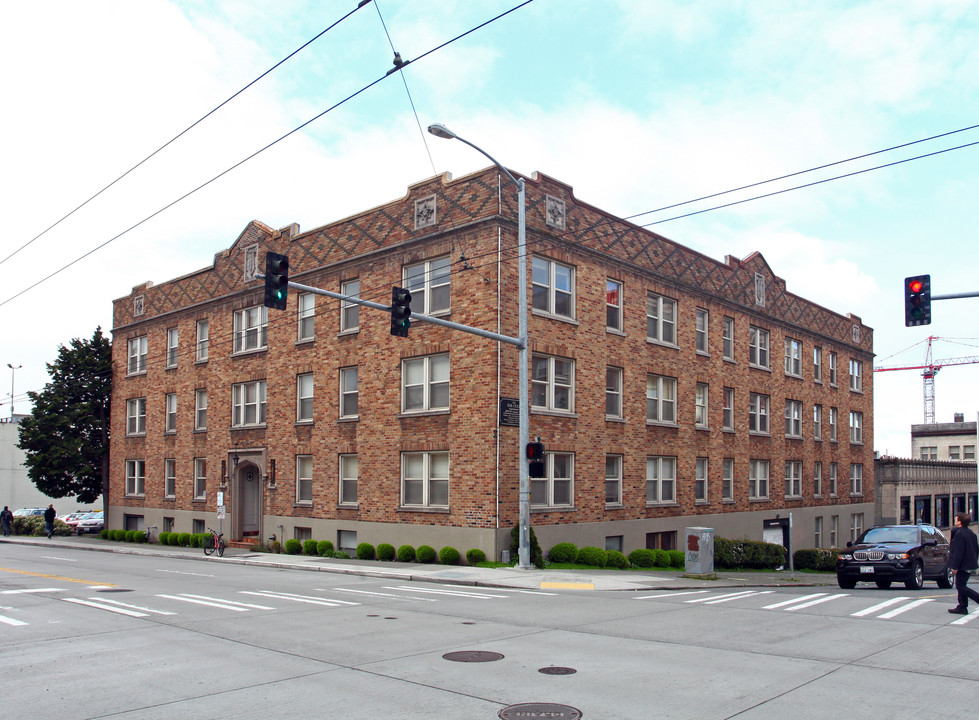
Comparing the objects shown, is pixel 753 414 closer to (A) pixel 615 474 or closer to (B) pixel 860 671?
(A) pixel 615 474

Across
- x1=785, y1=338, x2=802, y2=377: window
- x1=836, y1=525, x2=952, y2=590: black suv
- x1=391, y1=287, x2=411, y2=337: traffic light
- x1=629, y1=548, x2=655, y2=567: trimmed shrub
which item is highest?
x1=785, y1=338, x2=802, y2=377: window

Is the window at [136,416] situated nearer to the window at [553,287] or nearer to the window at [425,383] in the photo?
the window at [425,383]

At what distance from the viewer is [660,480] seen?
105 feet

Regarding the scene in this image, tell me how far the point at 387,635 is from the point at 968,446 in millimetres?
87652

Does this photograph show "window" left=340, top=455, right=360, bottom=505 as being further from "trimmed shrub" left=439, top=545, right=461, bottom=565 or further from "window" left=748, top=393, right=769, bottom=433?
"window" left=748, top=393, right=769, bottom=433

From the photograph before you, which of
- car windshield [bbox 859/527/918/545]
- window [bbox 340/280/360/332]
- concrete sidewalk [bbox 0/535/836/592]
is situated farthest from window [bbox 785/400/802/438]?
window [bbox 340/280/360/332]

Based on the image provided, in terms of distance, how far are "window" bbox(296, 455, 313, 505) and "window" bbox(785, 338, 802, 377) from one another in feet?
76.4

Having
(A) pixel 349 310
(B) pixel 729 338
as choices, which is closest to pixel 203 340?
(A) pixel 349 310

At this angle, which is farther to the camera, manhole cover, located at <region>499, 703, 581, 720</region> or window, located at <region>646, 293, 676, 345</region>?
window, located at <region>646, 293, 676, 345</region>

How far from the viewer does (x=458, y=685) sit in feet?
29.8

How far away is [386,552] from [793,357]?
24.4 meters

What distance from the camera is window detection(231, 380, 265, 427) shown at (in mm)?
34812

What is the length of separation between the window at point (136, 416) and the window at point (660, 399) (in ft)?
82.5

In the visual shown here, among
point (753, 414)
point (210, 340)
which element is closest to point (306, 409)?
point (210, 340)
